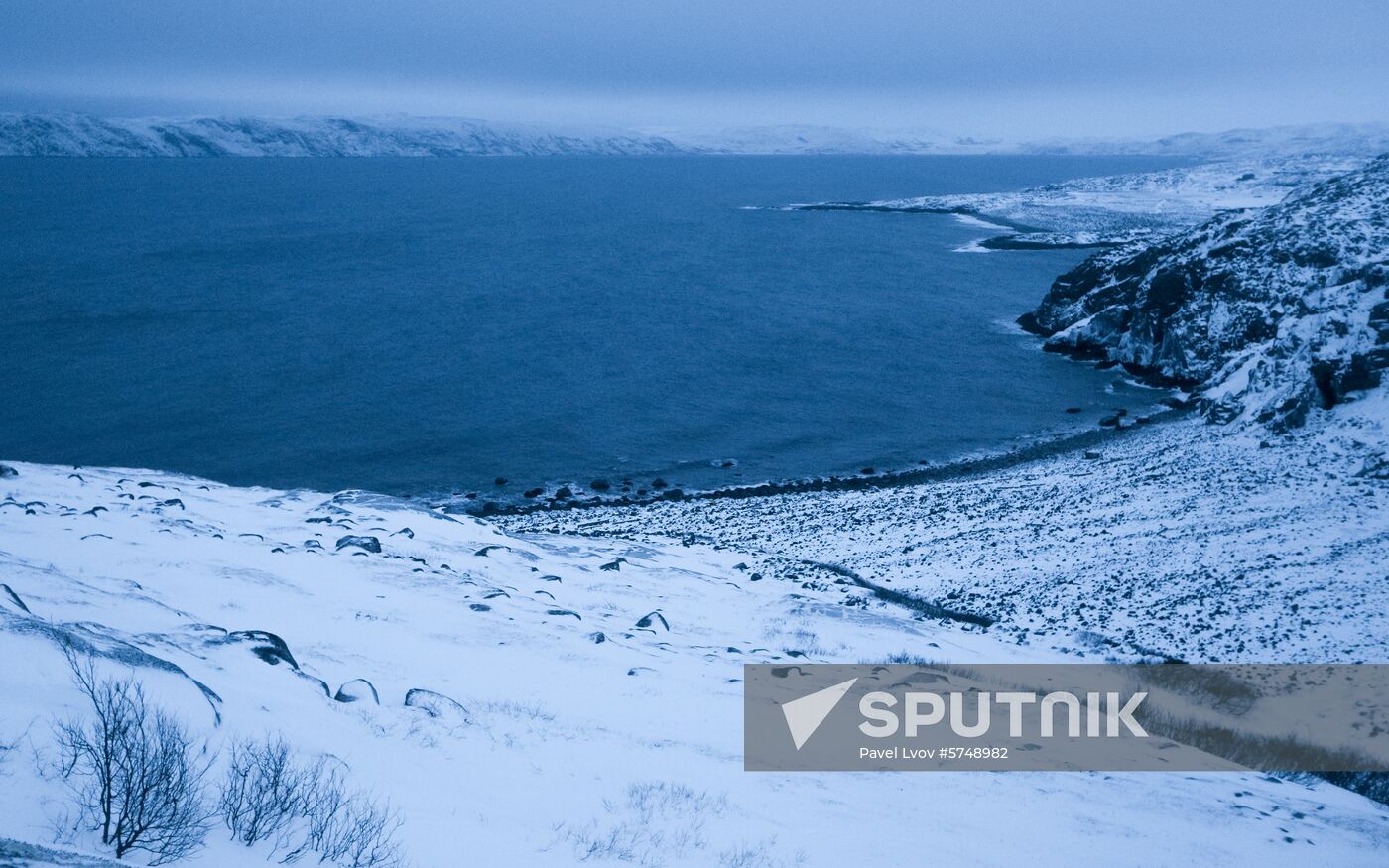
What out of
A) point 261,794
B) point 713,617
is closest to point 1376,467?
point 713,617

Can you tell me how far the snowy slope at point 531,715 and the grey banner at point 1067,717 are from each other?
55 centimetres

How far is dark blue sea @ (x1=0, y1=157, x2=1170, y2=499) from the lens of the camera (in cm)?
3716

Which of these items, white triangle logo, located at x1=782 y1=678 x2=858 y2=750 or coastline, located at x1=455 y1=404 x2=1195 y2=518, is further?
coastline, located at x1=455 y1=404 x2=1195 y2=518

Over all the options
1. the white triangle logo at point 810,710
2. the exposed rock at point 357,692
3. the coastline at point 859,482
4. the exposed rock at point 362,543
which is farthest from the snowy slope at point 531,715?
the coastline at point 859,482

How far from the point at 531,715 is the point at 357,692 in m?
2.16

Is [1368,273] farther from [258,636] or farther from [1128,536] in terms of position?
[258,636]

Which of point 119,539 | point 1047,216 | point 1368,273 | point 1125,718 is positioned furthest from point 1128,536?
point 1047,216

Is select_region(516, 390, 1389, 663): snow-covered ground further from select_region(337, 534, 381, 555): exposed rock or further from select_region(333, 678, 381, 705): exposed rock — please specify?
select_region(333, 678, 381, 705): exposed rock

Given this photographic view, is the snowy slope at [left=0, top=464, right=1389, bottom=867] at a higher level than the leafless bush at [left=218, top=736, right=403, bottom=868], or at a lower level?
lower

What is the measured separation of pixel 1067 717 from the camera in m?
13.9

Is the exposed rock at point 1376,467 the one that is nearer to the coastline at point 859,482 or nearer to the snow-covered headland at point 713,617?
the snow-covered headland at point 713,617

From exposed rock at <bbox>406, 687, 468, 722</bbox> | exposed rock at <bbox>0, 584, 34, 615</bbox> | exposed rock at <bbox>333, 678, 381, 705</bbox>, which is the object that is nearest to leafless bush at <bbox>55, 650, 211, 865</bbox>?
exposed rock at <bbox>333, 678, 381, 705</bbox>

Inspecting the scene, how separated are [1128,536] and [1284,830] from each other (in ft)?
48.7

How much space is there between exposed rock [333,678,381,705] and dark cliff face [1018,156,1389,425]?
30.8 m
